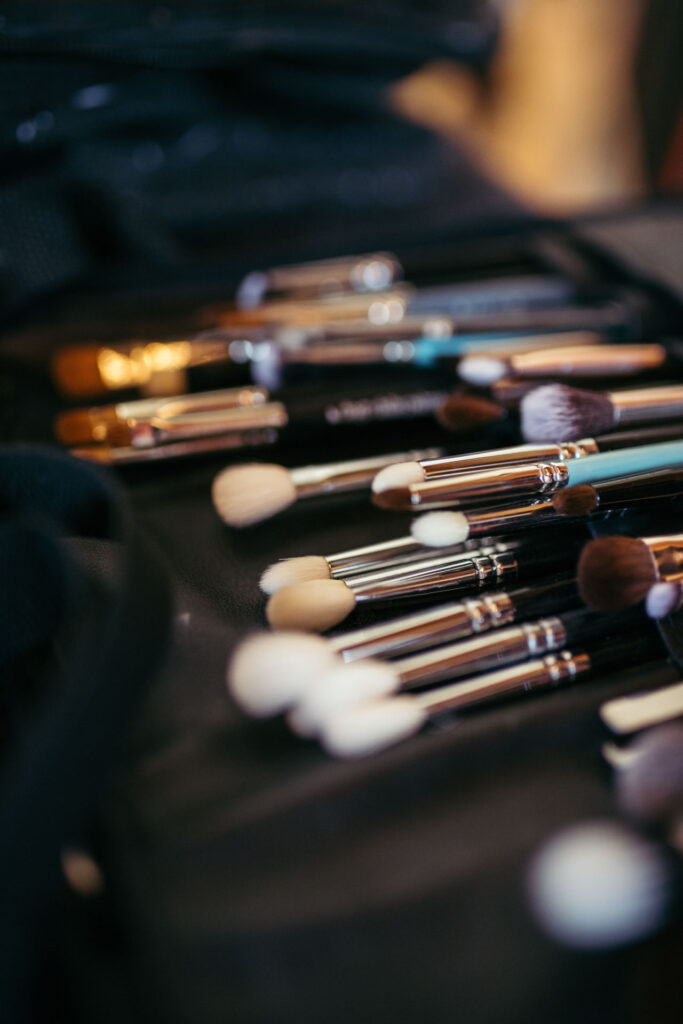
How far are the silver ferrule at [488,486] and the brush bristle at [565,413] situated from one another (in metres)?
0.03

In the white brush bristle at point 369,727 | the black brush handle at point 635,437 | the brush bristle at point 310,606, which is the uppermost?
the black brush handle at point 635,437

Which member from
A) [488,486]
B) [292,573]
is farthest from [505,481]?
[292,573]

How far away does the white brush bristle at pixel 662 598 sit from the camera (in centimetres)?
31

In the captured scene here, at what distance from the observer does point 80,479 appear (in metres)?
0.36

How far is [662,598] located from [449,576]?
0.30 ft

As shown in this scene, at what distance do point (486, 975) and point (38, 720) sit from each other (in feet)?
0.56

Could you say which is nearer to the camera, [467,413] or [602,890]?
[602,890]

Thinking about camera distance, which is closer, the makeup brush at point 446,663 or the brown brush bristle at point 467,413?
the makeup brush at point 446,663

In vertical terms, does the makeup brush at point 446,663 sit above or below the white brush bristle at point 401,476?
below

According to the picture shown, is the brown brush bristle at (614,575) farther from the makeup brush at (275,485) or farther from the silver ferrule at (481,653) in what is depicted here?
the makeup brush at (275,485)

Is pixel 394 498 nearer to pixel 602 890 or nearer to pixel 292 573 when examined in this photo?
pixel 292 573

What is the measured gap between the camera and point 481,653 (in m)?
0.31

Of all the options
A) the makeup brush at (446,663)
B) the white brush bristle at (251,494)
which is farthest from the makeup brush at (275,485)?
the makeup brush at (446,663)

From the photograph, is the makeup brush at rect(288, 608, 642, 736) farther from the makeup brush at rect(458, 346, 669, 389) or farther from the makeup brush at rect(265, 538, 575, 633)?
the makeup brush at rect(458, 346, 669, 389)
